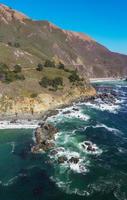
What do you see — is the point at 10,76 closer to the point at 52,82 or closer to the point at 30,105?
the point at 52,82

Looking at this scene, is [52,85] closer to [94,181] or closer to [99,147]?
[99,147]

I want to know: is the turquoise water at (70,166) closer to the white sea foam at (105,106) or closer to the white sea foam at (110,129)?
the white sea foam at (110,129)

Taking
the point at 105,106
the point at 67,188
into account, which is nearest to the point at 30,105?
the point at 105,106

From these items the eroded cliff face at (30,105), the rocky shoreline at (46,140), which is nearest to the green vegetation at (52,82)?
the eroded cliff face at (30,105)

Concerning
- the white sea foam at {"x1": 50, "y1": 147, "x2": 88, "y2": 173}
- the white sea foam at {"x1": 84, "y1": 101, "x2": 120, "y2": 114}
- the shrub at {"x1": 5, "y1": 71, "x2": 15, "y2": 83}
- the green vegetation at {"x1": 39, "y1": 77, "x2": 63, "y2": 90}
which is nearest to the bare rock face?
the white sea foam at {"x1": 50, "y1": 147, "x2": 88, "y2": 173}

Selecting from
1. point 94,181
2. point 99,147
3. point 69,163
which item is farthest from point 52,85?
point 94,181

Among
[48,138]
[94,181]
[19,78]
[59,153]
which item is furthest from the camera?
[19,78]
